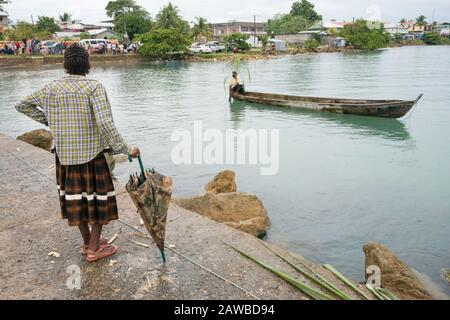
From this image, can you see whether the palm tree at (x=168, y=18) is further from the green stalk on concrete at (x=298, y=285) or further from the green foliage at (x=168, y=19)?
the green stalk on concrete at (x=298, y=285)

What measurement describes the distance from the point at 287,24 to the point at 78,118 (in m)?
85.2

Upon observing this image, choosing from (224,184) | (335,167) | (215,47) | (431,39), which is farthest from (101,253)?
(431,39)

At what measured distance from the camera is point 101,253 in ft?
11.6

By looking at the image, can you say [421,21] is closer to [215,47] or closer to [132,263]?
[215,47]

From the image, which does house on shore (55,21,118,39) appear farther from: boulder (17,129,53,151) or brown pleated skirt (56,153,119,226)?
brown pleated skirt (56,153,119,226)

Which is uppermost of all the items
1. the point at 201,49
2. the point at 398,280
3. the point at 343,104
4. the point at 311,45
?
the point at 311,45

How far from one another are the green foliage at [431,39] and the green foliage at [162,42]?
236ft

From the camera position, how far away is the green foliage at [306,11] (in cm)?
9212

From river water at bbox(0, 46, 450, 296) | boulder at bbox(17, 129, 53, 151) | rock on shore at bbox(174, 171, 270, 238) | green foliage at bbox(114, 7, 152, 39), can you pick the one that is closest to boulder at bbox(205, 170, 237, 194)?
river water at bbox(0, 46, 450, 296)

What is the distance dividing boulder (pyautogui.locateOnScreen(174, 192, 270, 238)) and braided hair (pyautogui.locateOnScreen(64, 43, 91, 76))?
3.08m

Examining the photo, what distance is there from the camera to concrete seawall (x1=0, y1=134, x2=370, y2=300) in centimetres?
312

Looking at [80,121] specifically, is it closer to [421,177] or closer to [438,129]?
[421,177]
